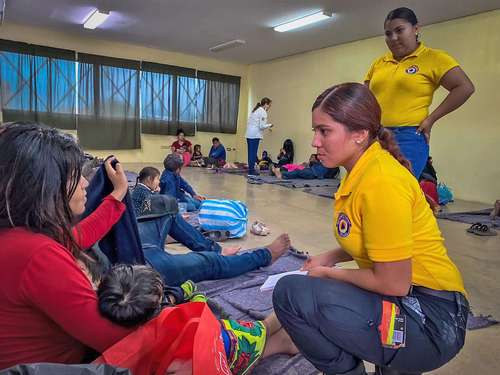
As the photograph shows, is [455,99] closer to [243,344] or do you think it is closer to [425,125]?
[425,125]

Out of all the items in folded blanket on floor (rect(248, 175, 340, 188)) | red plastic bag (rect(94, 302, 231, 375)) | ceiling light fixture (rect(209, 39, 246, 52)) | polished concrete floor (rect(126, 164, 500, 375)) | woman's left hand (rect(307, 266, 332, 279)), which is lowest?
polished concrete floor (rect(126, 164, 500, 375))

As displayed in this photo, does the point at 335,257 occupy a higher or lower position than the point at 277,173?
higher

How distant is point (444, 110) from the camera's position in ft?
7.04

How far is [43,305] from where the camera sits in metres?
0.81

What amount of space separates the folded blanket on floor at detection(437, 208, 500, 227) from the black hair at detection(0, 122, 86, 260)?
4.24 meters

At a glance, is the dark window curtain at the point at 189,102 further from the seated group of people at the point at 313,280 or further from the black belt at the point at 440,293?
the black belt at the point at 440,293

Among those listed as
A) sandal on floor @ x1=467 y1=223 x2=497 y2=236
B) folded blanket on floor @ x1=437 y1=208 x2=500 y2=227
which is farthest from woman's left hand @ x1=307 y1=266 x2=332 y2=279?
folded blanket on floor @ x1=437 y1=208 x2=500 y2=227

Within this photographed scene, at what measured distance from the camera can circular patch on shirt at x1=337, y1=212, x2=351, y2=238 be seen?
1.08m

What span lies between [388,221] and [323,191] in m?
5.09

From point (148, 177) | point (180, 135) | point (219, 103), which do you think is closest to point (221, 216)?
point (148, 177)

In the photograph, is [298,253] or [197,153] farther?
[197,153]

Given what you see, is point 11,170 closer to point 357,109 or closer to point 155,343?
point 155,343

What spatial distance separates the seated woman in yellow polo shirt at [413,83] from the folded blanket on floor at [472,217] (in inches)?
100

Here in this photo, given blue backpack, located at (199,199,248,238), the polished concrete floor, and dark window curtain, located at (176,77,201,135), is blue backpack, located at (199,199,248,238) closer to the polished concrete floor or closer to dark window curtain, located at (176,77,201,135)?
the polished concrete floor
